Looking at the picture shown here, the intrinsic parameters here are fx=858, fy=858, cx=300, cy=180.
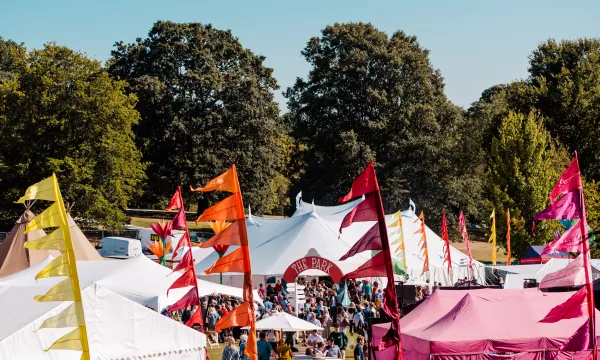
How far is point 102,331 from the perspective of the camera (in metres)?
15.6

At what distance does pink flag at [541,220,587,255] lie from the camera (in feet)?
42.3

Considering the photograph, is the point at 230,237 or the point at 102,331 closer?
the point at 230,237

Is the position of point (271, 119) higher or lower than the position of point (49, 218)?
higher

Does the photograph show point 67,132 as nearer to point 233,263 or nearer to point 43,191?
point 233,263

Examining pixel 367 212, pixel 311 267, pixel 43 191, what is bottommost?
pixel 311 267

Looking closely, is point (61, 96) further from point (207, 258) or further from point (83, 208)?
point (207, 258)

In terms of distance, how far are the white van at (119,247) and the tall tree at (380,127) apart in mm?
13007

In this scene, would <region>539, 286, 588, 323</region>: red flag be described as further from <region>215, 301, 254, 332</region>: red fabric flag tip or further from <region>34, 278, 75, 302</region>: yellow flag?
<region>34, 278, 75, 302</region>: yellow flag

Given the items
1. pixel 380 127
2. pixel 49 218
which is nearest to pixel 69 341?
pixel 49 218

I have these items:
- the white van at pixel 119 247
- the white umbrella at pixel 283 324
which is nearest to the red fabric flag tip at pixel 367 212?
the white umbrella at pixel 283 324

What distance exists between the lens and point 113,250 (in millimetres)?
53156

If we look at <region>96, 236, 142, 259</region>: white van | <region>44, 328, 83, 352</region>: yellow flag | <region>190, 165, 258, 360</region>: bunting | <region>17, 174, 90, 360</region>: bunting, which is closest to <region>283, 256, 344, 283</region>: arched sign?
<region>190, 165, 258, 360</region>: bunting

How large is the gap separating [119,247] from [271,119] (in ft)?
49.6

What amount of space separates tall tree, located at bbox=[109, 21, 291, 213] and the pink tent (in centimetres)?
4125
